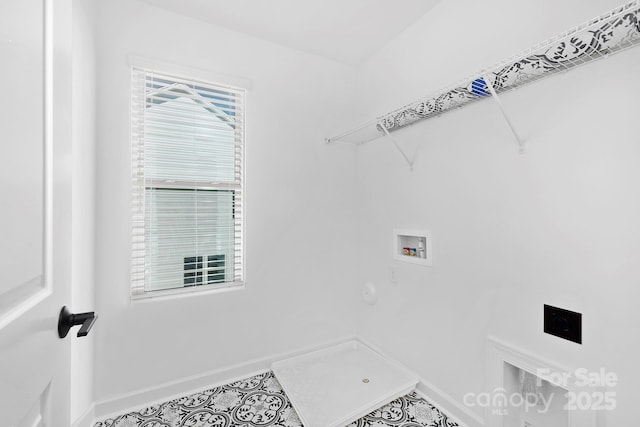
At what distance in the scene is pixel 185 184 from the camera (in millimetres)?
1887

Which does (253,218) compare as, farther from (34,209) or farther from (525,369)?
(525,369)

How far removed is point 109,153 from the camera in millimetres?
1674

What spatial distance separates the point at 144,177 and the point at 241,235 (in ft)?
2.36

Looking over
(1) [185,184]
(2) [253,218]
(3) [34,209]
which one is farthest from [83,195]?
(3) [34,209]

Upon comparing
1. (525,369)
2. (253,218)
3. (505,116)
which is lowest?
(525,369)

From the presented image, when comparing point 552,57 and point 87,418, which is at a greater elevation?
point 552,57

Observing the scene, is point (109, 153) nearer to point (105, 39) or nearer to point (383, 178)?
point (105, 39)

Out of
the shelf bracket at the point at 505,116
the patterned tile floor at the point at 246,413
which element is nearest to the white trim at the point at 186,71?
the shelf bracket at the point at 505,116

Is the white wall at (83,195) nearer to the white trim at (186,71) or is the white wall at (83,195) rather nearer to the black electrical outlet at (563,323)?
the white trim at (186,71)

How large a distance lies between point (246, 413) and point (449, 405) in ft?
3.93

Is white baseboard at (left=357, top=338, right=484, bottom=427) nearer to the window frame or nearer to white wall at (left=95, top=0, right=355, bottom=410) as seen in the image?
white wall at (left=95, top=0, right=355, bottom=410)

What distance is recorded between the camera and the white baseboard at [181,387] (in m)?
1.66

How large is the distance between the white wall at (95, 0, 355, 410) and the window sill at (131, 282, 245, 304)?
1.1 inches

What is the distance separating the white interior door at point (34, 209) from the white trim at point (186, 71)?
1.14m
